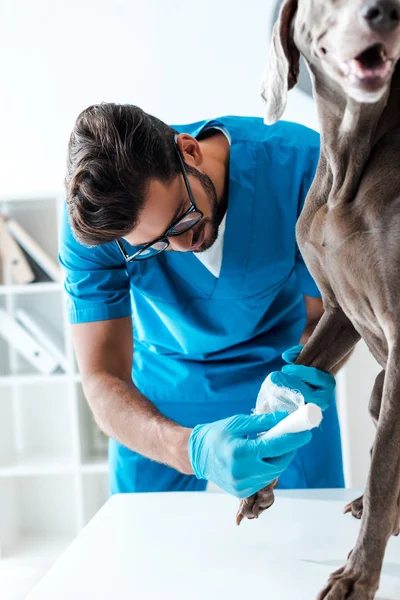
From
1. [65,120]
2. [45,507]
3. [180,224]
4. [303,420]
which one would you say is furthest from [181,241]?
[45,507]

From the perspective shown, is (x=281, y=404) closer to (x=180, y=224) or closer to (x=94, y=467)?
(x=180, y=224)

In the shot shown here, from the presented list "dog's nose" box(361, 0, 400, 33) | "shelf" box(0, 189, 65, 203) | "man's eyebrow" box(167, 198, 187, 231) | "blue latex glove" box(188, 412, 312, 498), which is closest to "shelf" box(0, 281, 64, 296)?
"shelf" box(0, 189, 65, 203)

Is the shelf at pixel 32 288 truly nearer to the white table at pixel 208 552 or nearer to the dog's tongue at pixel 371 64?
the white table at pixel 208 552

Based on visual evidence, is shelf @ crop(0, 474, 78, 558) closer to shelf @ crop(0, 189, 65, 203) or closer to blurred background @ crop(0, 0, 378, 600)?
blurred background @ crop(0, 0, 378, 600)

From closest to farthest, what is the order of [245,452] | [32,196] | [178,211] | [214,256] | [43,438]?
[245,452] → [178,211] → [214,256] → [32,196] → [43,438]

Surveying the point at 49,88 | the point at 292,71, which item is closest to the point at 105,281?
the point at 292,71

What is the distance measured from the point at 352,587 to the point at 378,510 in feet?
0.27

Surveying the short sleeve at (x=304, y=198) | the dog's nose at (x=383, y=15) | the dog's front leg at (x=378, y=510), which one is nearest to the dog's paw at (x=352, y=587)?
the dog's front leg at (x=378, y=510)

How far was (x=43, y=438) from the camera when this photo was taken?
2908mm

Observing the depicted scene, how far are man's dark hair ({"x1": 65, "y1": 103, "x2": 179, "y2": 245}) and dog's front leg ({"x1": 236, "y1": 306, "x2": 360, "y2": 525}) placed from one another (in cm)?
34

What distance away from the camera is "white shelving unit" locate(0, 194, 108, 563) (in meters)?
2.61

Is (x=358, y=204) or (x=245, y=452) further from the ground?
(x=358, y=204)

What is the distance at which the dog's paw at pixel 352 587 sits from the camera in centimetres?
76

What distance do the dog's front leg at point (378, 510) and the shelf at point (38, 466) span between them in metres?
1.94
